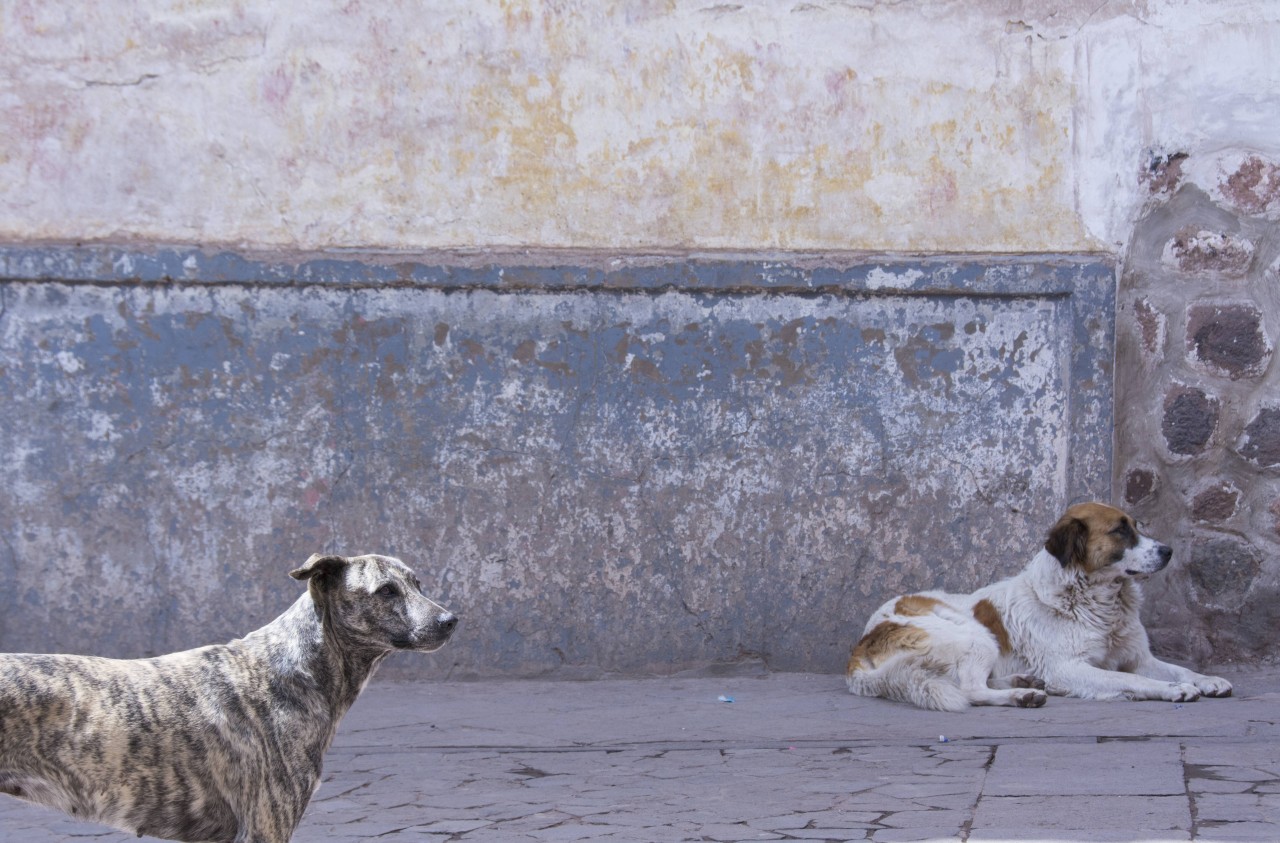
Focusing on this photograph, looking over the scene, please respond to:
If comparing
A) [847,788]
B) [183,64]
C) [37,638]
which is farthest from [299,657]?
[183,64]

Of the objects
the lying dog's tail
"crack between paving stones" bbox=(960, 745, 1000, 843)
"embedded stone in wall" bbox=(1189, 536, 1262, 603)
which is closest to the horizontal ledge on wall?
"embedded stone in wall" bbox=(1189, 536, 1262, 603)

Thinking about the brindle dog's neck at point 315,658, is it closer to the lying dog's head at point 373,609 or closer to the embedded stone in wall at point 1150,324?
the lying dog's head at point 373,609

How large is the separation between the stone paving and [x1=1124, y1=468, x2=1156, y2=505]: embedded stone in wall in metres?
0.90

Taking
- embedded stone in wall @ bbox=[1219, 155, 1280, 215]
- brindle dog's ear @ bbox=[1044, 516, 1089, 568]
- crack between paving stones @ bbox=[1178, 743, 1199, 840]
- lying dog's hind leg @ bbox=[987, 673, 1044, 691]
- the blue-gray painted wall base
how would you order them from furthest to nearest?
embedded stone in wall @ bbox=[1219, 155, 1280, 215], the blue-gray painted wall base, lying dog's hind leg @ bbox=[987, 673, 1044, 691], brindle dog's ear @ bbox=[1044, 516, 1089, 568], crack between paving stones @ bbox=[1178, 743, 1199, 840]

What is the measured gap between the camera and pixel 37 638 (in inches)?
247

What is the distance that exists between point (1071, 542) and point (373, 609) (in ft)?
11.6

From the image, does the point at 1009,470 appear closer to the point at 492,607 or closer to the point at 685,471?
the point at 685,471

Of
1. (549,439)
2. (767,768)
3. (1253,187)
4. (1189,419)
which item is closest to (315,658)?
(767,768)

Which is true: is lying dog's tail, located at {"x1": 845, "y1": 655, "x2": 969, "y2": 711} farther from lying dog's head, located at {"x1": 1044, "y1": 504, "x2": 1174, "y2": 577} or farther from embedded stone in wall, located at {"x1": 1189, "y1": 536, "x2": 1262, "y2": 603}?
embedded stone in wall, located at {"x1": 1189, "y1": 536, "x2": 1262, "y2": 603}

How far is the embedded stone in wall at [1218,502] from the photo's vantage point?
648 cm

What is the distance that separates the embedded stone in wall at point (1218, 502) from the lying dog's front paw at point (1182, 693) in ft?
3.34

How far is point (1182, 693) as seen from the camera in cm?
579

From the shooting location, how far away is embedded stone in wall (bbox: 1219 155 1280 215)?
252 inches

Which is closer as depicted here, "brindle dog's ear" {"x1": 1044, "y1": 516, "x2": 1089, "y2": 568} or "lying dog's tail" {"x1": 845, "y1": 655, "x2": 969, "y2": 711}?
"lying dog's tail" {"x1": 845, "y1": 655, "x2": 969, "y2": 711}
